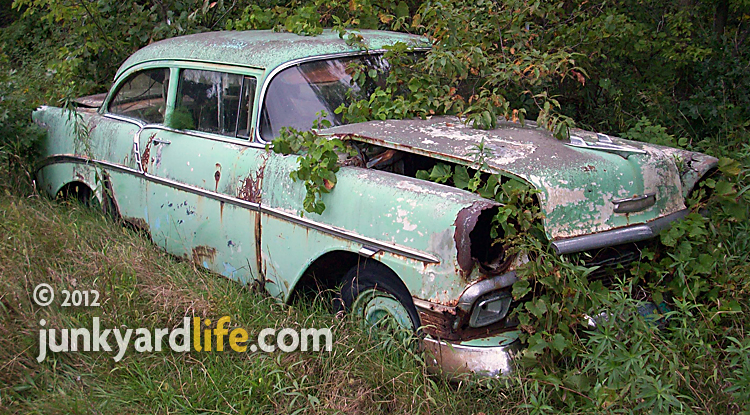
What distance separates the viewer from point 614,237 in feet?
9.61

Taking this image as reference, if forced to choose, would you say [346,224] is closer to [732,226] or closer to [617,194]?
[617,194]

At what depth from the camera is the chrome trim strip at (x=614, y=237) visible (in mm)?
2809

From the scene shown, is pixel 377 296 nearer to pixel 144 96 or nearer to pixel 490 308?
pixel 490 308

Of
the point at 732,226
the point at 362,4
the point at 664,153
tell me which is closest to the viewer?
the point at 664,153

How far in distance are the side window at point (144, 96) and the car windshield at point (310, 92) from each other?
1009 millimetres

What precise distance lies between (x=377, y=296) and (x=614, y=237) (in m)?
1.12

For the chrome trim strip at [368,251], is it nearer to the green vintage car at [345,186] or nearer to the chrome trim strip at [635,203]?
the green vintage car at [345,186]

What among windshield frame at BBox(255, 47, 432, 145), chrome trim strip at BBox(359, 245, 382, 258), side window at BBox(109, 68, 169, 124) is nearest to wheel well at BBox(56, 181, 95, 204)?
side window at BBox(109, 68, 169, 124)

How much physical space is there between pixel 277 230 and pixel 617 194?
5.59 ft

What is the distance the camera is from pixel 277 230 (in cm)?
346

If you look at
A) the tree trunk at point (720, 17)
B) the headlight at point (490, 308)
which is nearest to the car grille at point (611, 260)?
the headlight at point (490, 308)

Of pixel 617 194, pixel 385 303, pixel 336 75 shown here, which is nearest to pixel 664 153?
pixel 617 194

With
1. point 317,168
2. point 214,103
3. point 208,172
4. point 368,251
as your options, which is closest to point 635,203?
point 368,251

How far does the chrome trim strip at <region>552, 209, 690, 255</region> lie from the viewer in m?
2.81
